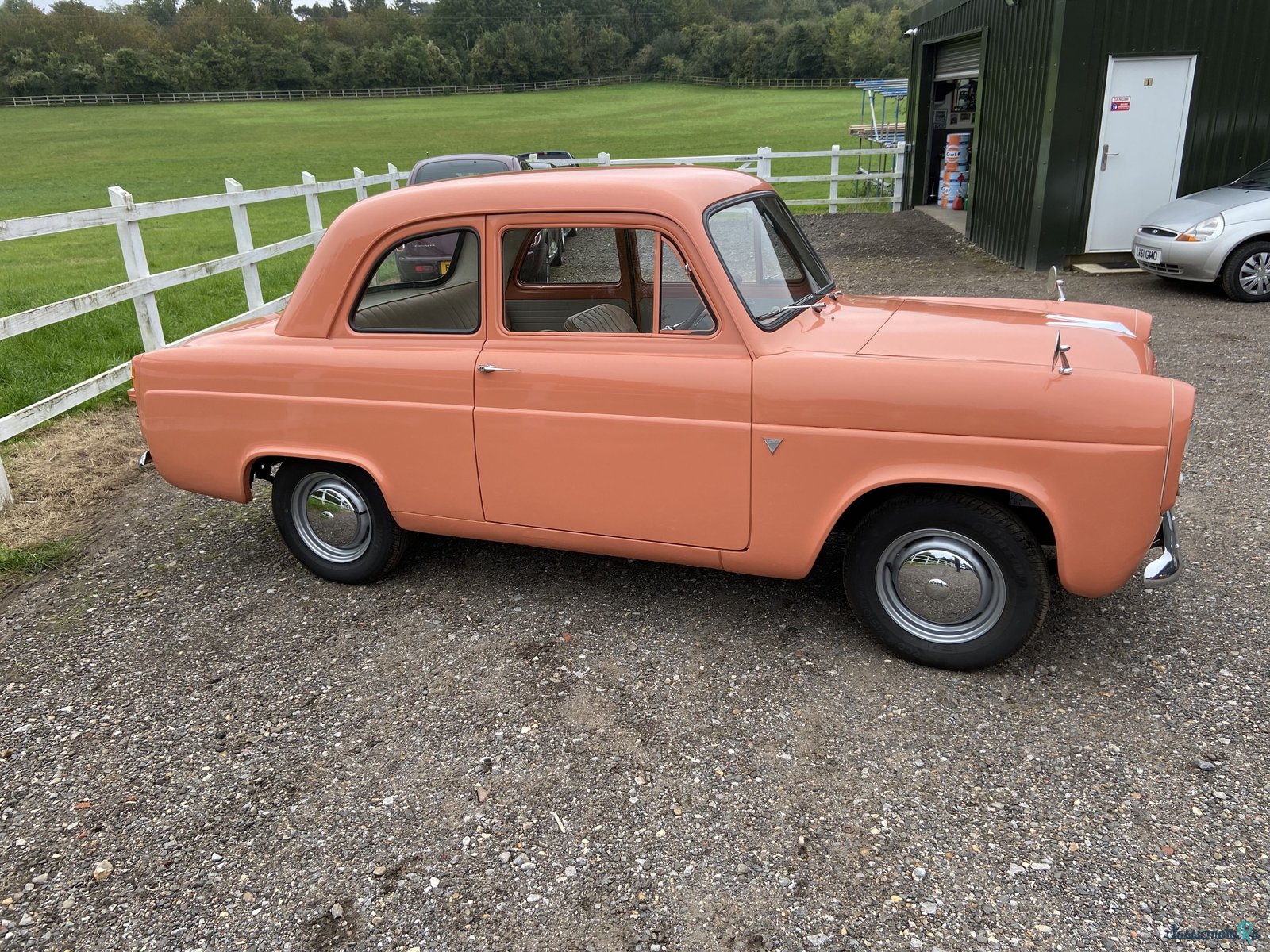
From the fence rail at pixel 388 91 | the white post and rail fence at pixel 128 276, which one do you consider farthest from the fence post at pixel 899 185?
the fence rail at pixel 388 91

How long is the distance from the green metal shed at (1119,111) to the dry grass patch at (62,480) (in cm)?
1050

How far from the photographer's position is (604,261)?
12.5 feet

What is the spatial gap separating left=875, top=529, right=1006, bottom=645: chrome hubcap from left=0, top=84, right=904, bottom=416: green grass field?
6295mm

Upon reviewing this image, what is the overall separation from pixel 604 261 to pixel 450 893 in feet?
8.33

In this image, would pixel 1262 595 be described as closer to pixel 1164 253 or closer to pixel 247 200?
pixel 1164 253

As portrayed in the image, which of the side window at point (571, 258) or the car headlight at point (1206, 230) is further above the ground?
the side window at point (571, 258)

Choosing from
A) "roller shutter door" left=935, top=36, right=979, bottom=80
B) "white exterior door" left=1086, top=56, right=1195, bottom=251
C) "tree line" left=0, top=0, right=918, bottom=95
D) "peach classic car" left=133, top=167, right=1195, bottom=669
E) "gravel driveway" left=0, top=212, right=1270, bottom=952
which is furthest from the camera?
"tree line" left=0, top=0, right=918, bottom=95

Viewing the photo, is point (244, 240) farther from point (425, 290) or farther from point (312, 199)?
point (425, 290)

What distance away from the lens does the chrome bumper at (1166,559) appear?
10.2ft

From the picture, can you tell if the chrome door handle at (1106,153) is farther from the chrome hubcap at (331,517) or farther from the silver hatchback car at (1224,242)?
the chrome hubcap at (331,517)

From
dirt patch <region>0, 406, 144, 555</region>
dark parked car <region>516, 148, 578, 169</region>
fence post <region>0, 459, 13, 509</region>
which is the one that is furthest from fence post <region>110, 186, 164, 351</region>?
dark parked car <region>516, 148, 578, 169</region>

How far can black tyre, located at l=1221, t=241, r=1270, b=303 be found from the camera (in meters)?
8.98

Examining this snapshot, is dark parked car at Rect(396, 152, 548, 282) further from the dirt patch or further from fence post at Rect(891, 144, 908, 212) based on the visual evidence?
fence post at Rect(891, 144, 908, 212)

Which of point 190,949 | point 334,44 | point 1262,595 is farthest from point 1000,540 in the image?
point 334,44
